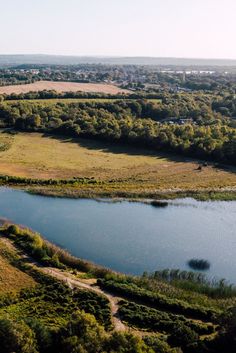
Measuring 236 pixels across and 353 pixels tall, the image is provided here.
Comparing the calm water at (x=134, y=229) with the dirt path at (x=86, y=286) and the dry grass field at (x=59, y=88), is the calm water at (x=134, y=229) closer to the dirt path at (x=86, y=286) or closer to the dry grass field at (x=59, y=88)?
the dirt path at (x=86, y=286)

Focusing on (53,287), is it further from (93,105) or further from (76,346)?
(93,105)

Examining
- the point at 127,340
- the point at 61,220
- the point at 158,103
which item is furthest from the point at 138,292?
the point at 158,103

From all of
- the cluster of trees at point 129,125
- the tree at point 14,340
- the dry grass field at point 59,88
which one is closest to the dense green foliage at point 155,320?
the tree at point 14,340

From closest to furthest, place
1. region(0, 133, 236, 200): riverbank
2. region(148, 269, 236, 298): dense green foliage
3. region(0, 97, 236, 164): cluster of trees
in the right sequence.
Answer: region(148, 269, 236, 298): dense green foliage
region(0, 133, 236, 200): riverbank
region(0, 97, 236, 164): cluster of trees

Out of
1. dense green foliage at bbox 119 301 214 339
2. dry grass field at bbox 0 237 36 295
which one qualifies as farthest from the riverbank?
dense green foliage at bbox 119 301 214 339

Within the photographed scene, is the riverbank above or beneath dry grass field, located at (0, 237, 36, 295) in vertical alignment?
above

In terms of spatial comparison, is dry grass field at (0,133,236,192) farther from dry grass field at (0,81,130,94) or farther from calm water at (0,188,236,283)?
dry grass field at (0,81,130,94)

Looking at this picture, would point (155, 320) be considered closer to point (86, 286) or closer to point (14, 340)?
point (86, 286)
